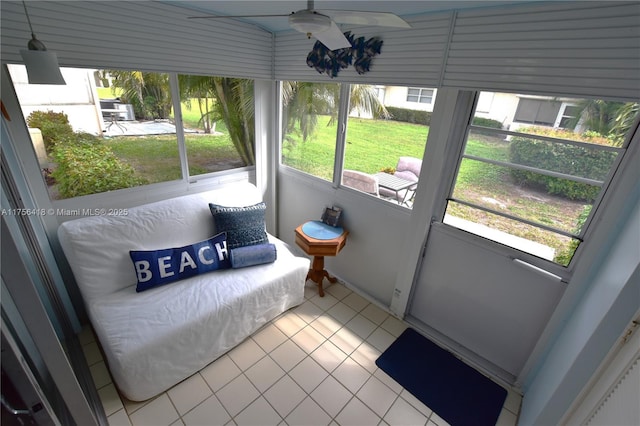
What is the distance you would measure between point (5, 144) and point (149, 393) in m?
1.71

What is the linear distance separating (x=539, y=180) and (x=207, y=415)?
2.51 metres

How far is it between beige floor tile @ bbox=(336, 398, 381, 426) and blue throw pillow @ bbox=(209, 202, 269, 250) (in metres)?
1.41

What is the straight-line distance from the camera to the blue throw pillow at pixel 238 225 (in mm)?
2430

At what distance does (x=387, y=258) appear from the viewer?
2537mm

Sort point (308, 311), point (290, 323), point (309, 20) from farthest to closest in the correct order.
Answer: point (308, 311) → point (290, 323) → point (309, 20)

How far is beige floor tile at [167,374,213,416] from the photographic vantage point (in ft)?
5.81

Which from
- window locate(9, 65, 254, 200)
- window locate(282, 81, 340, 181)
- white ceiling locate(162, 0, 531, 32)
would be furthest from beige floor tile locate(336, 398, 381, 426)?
white ceiling locate(162, 0, 531, 32)

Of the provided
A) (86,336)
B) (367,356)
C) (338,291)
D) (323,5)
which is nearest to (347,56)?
(323,5)

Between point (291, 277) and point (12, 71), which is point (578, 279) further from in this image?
point (12, 71)

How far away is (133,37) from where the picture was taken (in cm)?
192

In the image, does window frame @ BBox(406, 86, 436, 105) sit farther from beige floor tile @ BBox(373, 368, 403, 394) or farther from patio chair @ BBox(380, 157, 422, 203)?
beige floor tile @ BBox(373, 368, 403, 394)

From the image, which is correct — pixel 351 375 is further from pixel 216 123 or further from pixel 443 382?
pixel 216 123

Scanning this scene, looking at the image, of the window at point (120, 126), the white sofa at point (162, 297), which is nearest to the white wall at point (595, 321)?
the white sofa at point (162, 297)

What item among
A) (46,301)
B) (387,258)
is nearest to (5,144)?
Answer: (46,301)
